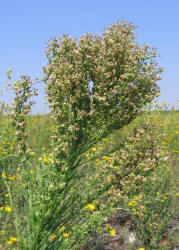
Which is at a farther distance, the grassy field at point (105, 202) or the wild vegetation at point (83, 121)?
the grassy field at point (105, 202)

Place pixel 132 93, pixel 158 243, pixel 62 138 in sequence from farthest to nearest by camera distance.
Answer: pixel 158 243 → pixel 132 93 → pixel 62 138

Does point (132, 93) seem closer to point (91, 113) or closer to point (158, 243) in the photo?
point (91, 113)

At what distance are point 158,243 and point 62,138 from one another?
2.37m

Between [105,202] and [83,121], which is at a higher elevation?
[83,121]

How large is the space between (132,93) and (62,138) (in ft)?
2.32

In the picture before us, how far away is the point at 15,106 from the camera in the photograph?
1861 millimetres

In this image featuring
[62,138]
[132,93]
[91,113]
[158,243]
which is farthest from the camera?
[158,243]

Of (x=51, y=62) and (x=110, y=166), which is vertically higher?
(x=51, y=62)

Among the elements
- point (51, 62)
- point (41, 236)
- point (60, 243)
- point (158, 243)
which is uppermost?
point (51, 62)

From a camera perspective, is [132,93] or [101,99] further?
[132,93]

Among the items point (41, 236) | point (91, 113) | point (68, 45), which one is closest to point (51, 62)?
point (68, 45)

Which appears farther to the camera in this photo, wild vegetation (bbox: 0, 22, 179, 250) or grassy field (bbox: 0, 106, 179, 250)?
grassy field (bbox: 0, 106, 179, 250)

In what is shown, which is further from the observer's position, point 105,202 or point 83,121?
point 105,202

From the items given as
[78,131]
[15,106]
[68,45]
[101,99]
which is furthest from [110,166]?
[68,45]
